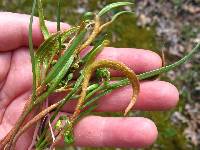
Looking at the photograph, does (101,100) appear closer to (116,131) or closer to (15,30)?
(116,131)

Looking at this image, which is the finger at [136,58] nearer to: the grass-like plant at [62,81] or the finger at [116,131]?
the grass-like plant at [62,81]

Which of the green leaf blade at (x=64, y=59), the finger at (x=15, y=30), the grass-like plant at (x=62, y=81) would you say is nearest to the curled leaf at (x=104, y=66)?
the grass-like plant at (x=62, y=81)

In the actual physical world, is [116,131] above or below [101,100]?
below

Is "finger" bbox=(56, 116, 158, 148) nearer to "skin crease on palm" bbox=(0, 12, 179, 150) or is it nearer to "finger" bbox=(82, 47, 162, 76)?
"skin crease on palm" bbox=(0, 12, 179, 150)

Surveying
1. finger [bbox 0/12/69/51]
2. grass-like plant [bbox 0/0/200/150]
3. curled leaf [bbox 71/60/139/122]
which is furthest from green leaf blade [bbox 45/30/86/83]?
finger [bbox 0/12/69/51]

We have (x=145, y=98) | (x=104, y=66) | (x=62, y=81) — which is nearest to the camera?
(x=104, y=66)

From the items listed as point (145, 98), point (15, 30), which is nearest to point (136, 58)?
point (145, 98)
